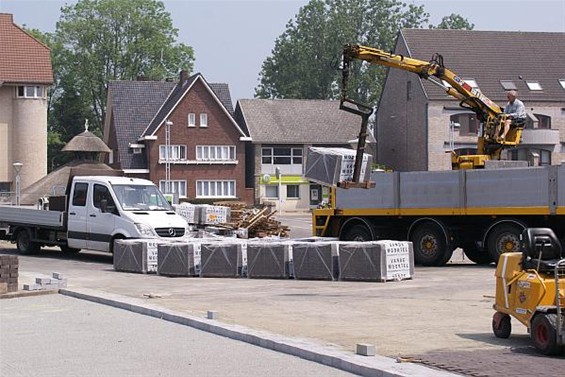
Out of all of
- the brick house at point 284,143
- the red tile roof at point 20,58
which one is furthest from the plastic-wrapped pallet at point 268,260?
the brick house at point 284,143

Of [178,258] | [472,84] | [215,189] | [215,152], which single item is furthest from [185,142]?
[178,258]

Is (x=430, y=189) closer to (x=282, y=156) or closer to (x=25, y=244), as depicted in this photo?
(x=25, y=244)

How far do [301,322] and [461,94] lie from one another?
51.9ft

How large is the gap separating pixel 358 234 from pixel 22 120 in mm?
51466

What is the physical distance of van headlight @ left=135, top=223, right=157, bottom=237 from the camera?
25938mm

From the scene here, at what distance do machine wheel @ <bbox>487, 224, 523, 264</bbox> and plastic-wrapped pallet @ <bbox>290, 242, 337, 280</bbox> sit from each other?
468cm

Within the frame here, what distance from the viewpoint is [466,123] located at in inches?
2879

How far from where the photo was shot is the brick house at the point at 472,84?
2825 inches

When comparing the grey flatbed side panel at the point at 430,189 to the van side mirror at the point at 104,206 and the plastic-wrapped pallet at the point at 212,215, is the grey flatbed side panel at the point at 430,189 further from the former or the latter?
the plastic-wrapped pallet at the point at 212,215

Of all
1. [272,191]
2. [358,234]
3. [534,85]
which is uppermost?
[534,85]

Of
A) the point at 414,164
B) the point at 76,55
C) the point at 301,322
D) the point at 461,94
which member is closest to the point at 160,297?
Result: the point at 301,322

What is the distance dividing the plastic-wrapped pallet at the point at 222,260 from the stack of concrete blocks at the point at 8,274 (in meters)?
5.15

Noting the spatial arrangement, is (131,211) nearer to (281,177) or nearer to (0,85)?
(0,85)

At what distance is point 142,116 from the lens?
80000 millimetres
